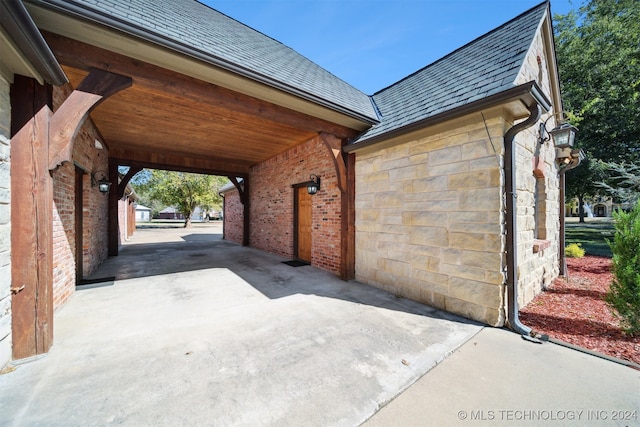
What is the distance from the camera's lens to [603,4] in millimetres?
9367

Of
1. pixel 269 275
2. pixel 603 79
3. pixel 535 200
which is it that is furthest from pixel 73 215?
pixel 603 79

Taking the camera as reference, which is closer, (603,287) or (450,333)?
(450,333)

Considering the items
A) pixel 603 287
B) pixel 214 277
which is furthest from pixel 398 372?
pixel 603 287

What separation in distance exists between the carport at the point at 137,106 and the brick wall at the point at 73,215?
0.14 m

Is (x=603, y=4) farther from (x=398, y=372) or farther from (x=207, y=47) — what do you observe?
(x=398, y=372)

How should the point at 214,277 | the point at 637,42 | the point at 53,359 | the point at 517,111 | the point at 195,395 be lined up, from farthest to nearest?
the point at 637,42, the point at 214,277, the point at 517,111, the point at 53,359, the point at 195,395

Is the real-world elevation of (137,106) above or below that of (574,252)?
above

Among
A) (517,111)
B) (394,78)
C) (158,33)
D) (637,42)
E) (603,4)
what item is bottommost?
(517,111)

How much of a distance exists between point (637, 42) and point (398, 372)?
1480 cm

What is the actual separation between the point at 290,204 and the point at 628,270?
6453 mm

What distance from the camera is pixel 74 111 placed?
2.45m

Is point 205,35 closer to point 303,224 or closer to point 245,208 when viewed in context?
point 303,224

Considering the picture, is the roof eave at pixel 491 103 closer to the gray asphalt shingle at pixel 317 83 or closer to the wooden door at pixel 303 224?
the gray asphalt shingle at pixel 317 83

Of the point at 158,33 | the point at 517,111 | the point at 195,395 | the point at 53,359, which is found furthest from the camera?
the point at 517,111
